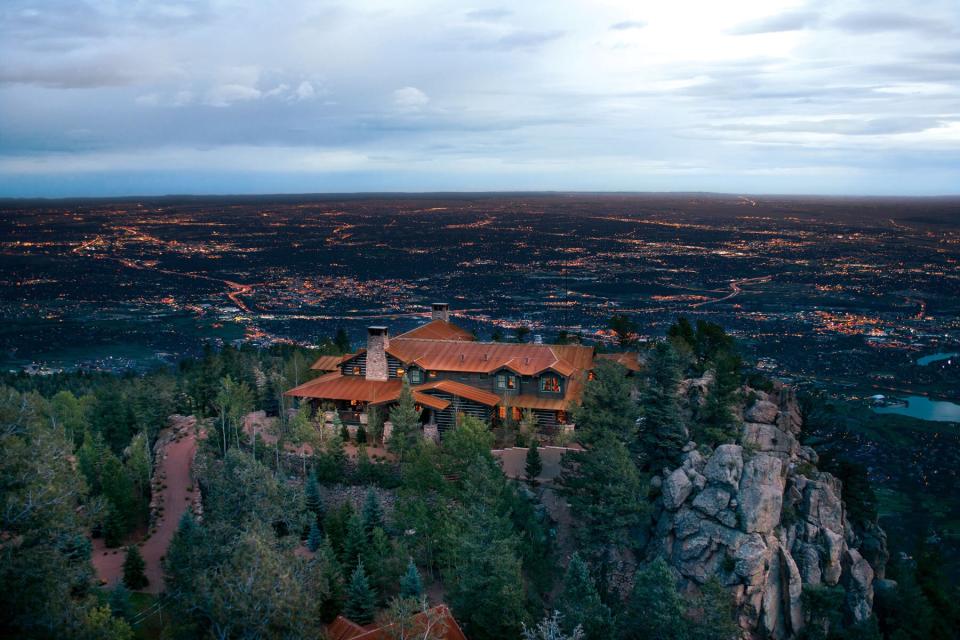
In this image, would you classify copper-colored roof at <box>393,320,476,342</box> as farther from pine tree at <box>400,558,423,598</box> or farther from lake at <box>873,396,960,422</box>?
lake at <box>873,396,960,422</box>

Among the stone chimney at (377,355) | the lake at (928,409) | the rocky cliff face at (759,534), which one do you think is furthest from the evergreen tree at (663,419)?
the lake at (928,409)

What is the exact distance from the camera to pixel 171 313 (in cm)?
10500

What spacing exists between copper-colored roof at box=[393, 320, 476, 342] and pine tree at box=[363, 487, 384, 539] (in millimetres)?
15237

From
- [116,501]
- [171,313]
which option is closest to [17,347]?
[171,313]

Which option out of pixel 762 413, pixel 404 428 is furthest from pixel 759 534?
pixel 404 428

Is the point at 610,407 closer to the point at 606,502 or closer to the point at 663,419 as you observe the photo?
the point at 663,419

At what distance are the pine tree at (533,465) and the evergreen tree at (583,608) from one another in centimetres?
798

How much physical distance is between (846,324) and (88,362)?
85.2m

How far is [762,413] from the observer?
34594 millimetres

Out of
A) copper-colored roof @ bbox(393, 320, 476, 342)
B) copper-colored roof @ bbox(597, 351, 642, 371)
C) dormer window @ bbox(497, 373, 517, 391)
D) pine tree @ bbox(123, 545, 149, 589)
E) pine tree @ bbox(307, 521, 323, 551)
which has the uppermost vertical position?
copper-colored roof @ bbox(393, 320, 476, 342)

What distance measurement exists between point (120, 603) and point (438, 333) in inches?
1007

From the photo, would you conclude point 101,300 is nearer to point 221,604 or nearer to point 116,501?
point 116,501

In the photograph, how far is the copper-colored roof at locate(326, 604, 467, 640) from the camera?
721 inches

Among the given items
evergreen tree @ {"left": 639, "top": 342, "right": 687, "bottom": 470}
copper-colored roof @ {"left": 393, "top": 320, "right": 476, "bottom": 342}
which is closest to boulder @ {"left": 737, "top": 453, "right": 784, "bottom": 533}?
evergreen tree @ {"left": 639, "top": 342, "right": 687, "bottom": 470}
